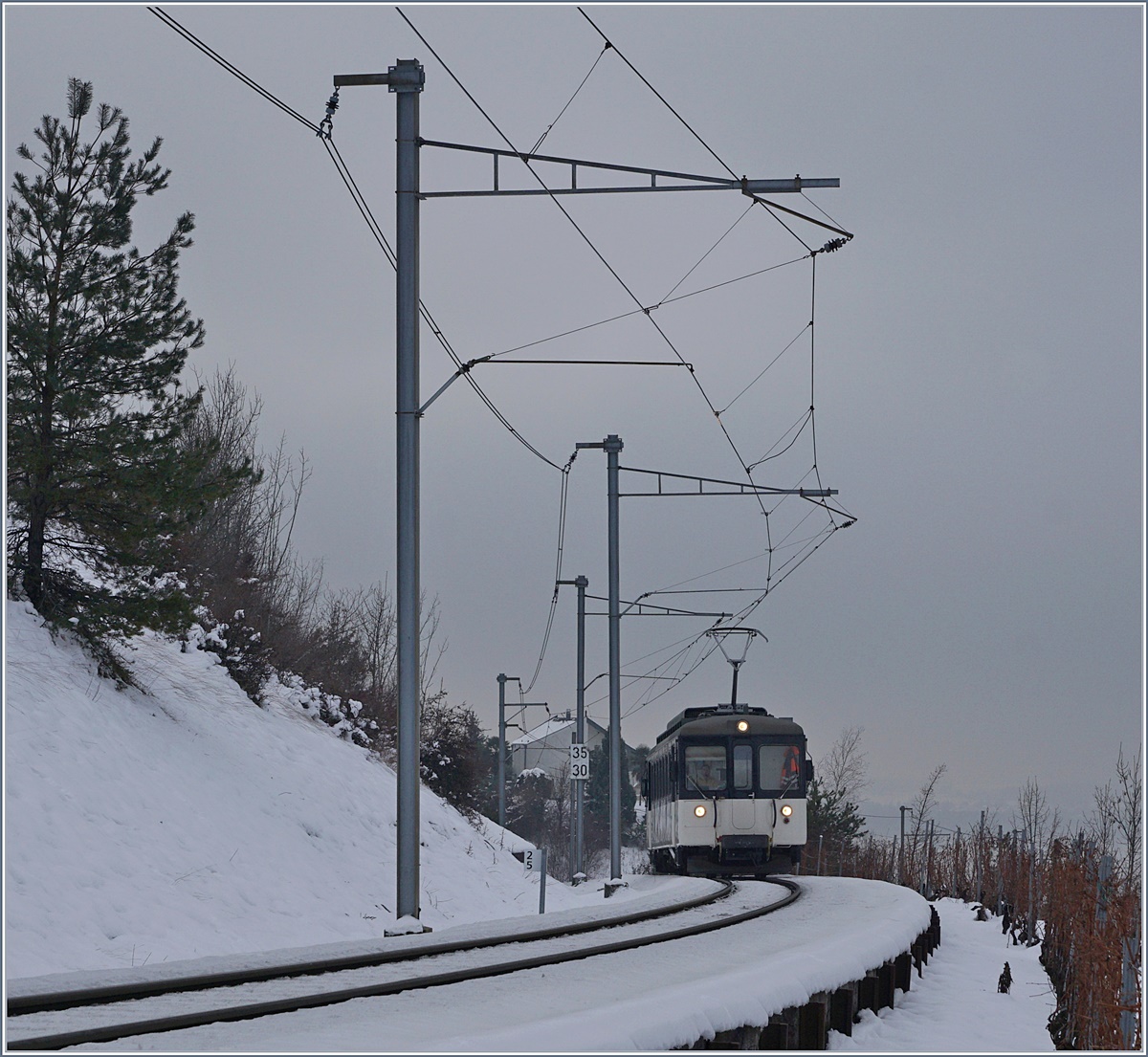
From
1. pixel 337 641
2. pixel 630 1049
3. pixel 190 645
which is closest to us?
pixel 630 1049

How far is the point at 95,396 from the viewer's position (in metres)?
19.3

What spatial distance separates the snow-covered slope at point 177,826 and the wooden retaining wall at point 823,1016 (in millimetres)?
7116

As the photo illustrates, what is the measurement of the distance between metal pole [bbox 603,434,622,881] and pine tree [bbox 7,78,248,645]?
11.8m

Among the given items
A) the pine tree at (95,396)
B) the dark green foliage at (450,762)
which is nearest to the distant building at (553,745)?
the dark green foliage at (450,762)

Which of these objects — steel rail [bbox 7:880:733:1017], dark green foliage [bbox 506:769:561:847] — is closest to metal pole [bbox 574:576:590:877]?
steel rail [bbox 7:880:733:1017]

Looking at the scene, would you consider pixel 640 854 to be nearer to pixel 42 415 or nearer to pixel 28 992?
pixel 42 415

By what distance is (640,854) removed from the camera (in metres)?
103

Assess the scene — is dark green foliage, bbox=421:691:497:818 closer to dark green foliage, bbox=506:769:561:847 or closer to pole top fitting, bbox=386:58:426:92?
pole top fitting, bbox=386:58:426:92

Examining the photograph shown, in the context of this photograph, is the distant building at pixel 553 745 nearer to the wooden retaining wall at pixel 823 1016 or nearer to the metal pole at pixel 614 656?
the metal pole at pixel 614 656

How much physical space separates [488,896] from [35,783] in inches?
451

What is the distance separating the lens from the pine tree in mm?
19125

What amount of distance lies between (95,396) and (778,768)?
50.0ft

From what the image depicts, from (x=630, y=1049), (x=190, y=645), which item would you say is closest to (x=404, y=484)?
(x=630, y=1049)

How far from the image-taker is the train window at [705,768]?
A: 93.4 feet
